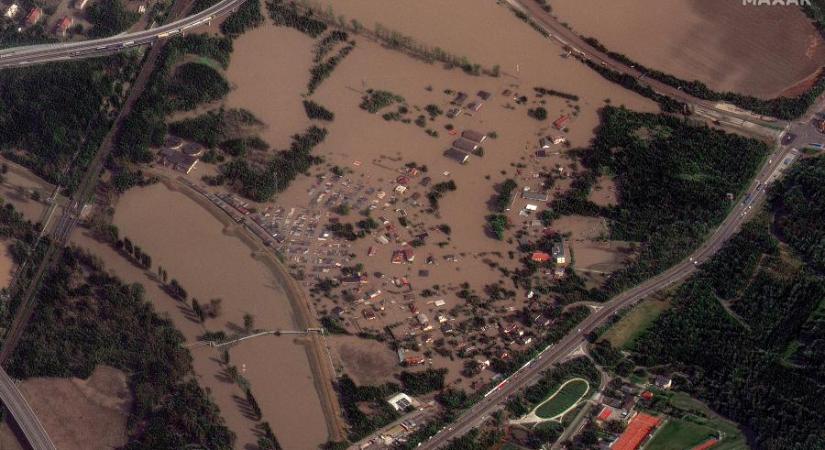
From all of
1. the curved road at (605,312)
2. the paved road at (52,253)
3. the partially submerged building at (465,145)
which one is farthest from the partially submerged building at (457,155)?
the paved road at (52,253)

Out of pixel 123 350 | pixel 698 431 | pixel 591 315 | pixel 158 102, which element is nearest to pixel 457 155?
pixel 591 315

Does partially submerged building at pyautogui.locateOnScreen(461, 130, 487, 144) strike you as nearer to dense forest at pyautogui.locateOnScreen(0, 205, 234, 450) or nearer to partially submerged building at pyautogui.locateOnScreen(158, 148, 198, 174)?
partially submerged building at pyautogui.locateOnScreen(158, 148, 198, 174)

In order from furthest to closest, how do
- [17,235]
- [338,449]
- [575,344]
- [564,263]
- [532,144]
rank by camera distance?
1. [532,144]
2. [17,235]
3. [564,263]
4. [575,344]
5. [338,449]

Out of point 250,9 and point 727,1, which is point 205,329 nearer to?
point 250,9

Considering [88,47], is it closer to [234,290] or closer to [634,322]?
[234,290]

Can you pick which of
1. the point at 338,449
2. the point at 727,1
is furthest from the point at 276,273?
the point at 727,1

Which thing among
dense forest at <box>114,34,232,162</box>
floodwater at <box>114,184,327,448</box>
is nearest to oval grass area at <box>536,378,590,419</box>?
floodwater at <box>114,184,327,448</box>

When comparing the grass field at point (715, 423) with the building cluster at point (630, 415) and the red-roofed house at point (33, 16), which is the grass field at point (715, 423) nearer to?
the building cluster at point (630, 415)
